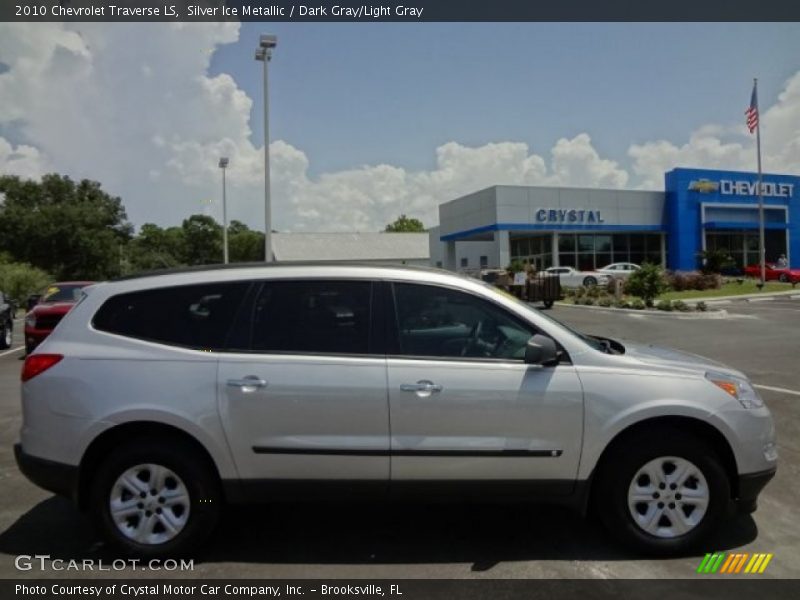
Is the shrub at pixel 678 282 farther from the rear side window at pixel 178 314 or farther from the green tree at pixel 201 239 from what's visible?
the green tree at pixel 201 239

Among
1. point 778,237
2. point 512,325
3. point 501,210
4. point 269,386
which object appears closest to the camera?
point 269,386

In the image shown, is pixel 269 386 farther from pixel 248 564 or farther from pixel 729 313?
pixel 729 313

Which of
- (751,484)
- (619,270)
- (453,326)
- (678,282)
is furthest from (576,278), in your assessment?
(453,326)

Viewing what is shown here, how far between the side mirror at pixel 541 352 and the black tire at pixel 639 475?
69cm

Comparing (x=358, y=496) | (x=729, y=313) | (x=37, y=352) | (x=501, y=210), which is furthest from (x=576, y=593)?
(x=501, y=210)

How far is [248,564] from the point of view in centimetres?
387

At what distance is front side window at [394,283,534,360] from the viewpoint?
3.98m

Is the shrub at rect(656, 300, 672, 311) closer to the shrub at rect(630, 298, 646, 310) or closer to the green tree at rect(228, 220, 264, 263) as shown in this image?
the shrub at rect(630, 298, 646, 310)

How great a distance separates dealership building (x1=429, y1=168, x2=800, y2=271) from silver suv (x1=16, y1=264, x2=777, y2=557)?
1452 inches

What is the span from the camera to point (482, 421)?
150 inches

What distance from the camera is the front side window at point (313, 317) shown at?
395 centimetres

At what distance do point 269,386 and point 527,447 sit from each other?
1586mm

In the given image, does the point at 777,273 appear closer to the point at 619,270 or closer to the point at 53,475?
the point at 619,270

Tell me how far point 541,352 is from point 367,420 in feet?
3.65
